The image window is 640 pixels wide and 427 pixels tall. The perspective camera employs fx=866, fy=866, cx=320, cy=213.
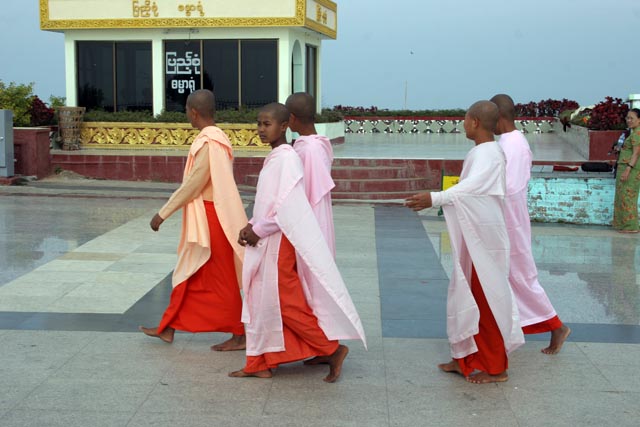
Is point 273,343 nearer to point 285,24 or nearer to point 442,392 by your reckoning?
point 442,392

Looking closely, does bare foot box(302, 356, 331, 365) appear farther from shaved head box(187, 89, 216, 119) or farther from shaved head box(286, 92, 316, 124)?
shaved head box(187, 89, 216, 119)

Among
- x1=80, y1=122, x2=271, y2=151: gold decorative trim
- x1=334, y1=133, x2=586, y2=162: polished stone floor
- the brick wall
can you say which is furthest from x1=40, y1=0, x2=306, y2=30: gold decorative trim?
the brick wall

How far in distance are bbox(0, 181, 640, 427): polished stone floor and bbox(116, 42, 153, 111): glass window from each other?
9.79 metres

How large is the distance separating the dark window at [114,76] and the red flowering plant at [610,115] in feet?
31.0

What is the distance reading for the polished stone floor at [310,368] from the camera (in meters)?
4.47

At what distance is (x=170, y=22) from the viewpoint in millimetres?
18266

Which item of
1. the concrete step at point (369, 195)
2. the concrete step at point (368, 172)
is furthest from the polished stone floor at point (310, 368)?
the concrete step at point (368, 172)

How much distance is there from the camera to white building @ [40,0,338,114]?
18.2 metres

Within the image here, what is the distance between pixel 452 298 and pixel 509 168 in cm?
111

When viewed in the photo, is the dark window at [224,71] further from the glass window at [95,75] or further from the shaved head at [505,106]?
the shaved head at [505,106]

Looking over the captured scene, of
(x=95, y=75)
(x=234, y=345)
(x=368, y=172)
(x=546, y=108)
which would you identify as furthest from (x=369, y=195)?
(x=546, y=108)

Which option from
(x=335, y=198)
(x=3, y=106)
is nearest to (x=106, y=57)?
(x=3, y=106)

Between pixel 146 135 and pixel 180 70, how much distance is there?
1697 millimetres

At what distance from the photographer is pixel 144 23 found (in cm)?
1834
